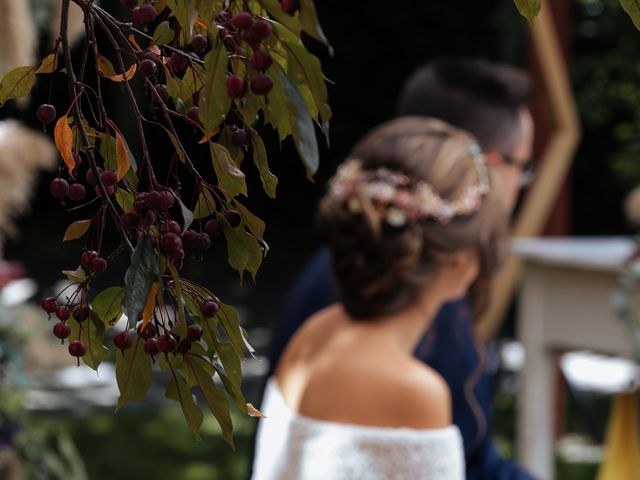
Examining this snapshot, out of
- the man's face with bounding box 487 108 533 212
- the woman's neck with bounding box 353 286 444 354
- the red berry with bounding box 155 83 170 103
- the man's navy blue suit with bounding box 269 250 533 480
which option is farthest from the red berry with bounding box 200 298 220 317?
the man's face with bounding box 487 108 533 212

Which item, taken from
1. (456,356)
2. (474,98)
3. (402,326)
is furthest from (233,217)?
(474,98)

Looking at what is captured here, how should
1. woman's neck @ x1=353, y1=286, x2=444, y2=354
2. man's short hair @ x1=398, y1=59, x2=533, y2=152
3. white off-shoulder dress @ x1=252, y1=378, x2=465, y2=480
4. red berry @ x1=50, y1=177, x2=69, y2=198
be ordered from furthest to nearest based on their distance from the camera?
1. man's short hair @ x1=398, y1=59, x2=533, y2=152
2. woman's neck @ x1=353, y1=286, x2=444, y2=354
3. white off-shoulder dress @ x1=252, y1=378, x2=465, y2=480
4. red berry @ x1=50, y1=177, x2=69, y2=198

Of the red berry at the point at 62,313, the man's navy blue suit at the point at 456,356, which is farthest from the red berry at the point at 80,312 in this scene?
the man's navy blue suit at the point at 456,356

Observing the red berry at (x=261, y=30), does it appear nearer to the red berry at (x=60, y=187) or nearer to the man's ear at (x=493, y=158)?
the red berry at (x=60, y=187)

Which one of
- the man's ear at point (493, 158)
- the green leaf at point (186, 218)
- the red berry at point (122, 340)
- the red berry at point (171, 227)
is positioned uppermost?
the green leaf at point (186, 218)

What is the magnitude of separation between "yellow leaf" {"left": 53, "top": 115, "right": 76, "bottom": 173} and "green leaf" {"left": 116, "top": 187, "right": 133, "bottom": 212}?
33 millimetres

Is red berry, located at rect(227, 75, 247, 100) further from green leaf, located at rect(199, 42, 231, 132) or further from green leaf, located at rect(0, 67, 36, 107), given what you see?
green leaf, located at rect(0, 67, 36, 107)

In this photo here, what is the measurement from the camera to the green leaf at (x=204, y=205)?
69cm

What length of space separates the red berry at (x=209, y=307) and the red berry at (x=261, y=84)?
0.38 feet

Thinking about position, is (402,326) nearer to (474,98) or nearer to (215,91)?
(474,98)

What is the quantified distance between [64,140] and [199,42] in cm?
9

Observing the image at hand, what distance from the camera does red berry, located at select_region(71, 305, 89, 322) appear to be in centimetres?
71

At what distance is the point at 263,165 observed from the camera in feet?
2.25

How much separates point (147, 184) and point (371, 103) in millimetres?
9747
